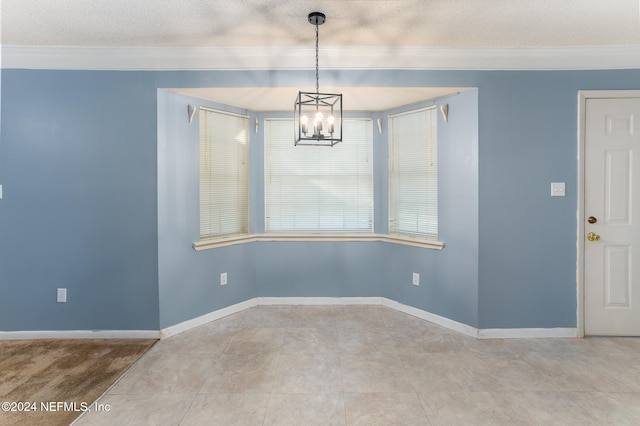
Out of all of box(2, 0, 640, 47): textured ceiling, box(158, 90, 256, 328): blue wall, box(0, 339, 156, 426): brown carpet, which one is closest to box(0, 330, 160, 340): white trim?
box(0, 339, 156, 426): brown carpet

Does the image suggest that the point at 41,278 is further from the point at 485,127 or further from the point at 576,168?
the point at 576,168

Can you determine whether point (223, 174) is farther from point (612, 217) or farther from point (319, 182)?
point (612, 217)

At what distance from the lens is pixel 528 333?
3096 mm

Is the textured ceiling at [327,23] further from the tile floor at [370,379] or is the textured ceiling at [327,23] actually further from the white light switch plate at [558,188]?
the tile floor at [370,379]

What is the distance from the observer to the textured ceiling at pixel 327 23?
2.36 metres

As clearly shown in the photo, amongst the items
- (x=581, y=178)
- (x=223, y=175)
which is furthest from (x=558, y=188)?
(x=223, y=175)

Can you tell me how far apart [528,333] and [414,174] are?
1.82m

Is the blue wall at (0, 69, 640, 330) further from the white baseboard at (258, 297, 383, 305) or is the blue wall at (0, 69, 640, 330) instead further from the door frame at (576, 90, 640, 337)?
the white baseboard at (258, 297, 383, 305)

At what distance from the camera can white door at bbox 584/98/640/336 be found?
302 cm

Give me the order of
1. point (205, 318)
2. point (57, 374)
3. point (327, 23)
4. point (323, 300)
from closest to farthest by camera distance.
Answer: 1. point (57, 374)
2. point (327, 23)
3. point (205, 318)
4. point (323, 300)

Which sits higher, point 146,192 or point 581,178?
point 581,178

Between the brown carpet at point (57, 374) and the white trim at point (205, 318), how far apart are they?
0.15 meters

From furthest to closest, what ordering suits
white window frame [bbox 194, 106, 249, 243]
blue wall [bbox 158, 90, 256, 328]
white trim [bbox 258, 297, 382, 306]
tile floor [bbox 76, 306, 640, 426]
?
1. white trim [bbox 258, 297, 382, 306]
2. white window frame [bbox 194, 106, 249, 243]
3. blue wall [bbox 158, 90, 256, 328]
4. tile floor [bbox 76, 306, 640, 426]

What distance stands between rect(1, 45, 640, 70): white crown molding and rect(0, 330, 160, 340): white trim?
237 centimetres
